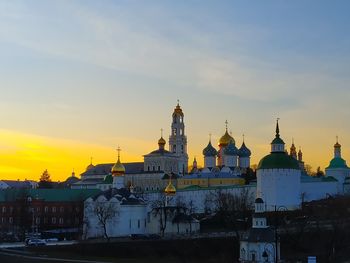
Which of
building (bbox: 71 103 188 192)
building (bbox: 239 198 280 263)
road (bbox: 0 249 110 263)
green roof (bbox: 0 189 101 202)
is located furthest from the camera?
building (bbox: 71 103 188 192)

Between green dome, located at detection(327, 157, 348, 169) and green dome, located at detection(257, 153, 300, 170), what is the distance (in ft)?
53.0

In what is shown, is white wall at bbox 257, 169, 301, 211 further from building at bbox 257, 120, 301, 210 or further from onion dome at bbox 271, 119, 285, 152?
onion dome at bbox 271, 119, 285, 152

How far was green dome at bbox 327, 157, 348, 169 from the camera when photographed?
107 m

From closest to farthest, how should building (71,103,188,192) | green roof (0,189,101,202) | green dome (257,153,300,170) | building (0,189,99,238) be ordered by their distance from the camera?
1. green dome (257,153,300,170)
2. building (0,189,99,238)
3. green roof (0,189,101,202)
4. building (71,103,188,192)

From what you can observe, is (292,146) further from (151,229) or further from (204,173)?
(151,229)

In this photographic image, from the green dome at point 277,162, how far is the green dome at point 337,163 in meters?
16.2

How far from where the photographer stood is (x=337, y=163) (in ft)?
351

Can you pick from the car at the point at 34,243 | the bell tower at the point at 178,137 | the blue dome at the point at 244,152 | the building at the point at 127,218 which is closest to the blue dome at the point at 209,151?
the blue dome at the point at 244,152

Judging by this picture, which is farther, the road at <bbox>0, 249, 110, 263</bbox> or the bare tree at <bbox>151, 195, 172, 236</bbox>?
the bare tree at <bbox>151, 195, 172, 236</bbox>

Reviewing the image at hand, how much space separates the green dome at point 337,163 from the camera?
107 meters

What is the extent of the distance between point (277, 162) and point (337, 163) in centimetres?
1977

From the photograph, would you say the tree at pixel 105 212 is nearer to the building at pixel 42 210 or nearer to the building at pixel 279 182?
the building at pixel 42 210

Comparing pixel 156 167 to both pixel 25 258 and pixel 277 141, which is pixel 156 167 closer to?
pixel 277 141

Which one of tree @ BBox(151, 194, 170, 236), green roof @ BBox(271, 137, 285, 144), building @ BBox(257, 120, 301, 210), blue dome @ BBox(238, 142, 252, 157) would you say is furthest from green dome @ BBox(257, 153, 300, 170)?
blue dome @ BBox(238, 142, 252, 157)
